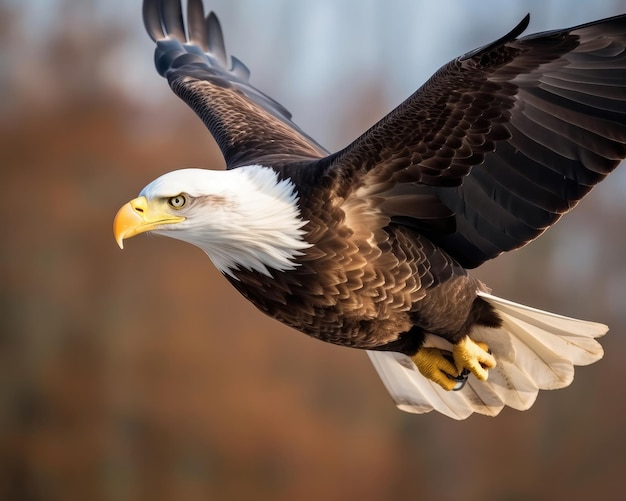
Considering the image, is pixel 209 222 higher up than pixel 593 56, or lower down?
lower down

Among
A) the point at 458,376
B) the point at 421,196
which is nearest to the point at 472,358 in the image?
the point at 458,376

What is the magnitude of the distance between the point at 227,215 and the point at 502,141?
2.11 feet

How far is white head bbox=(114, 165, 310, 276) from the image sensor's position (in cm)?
197

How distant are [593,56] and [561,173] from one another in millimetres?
279

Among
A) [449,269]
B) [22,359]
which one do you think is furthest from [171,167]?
[449,269]

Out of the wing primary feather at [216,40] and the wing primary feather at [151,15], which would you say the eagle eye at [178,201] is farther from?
the wing primary feather at [151,15]

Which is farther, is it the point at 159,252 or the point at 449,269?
the point at 159,252

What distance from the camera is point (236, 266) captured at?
209 cm

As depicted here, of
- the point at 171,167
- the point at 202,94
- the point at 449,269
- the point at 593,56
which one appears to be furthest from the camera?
the point at 171,167

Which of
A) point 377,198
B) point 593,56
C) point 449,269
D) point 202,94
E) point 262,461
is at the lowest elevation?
point 262,461

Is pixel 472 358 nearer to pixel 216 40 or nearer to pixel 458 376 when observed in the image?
pixel 458 376

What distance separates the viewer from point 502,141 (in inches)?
80.8

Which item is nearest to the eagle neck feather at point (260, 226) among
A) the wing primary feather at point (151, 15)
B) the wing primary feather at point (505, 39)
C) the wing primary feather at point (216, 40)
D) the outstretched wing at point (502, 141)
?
the outstretched wing at point (502, 141)

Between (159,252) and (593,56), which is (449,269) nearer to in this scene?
(593,56)
